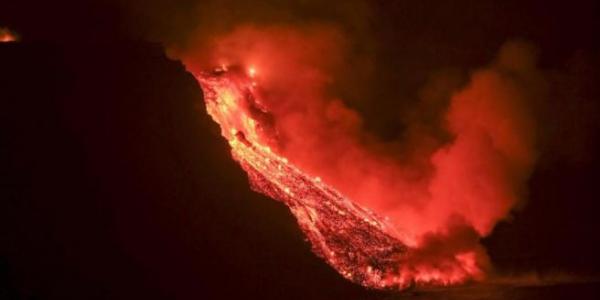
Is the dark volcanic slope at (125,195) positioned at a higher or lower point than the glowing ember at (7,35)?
lower

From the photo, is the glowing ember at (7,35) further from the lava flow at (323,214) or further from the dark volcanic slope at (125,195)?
the lava flow at (323,214)

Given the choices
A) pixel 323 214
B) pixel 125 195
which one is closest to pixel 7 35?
pixel 125 195

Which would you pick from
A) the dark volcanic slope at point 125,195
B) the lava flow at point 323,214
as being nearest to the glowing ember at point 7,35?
the dark volcanic slope at point 125,195

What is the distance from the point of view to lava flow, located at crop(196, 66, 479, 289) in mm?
25359

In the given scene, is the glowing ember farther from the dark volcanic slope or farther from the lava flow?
the lava flow

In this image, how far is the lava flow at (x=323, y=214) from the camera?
25359 millimetres

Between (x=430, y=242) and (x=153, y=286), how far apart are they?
16.3 m

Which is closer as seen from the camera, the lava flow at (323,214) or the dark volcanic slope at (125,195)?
the dark volcanic slope at (125,195)

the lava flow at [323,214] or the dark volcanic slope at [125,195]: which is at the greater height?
the lava flow at [323,214]

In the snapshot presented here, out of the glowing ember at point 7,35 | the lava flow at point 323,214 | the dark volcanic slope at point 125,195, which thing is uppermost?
the glowing ember at point 7,35

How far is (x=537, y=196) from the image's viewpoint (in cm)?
4506

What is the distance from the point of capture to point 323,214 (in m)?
27.3

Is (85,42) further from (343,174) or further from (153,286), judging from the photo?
(343,174)

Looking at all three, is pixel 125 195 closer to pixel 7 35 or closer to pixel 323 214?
pixel 323 214
